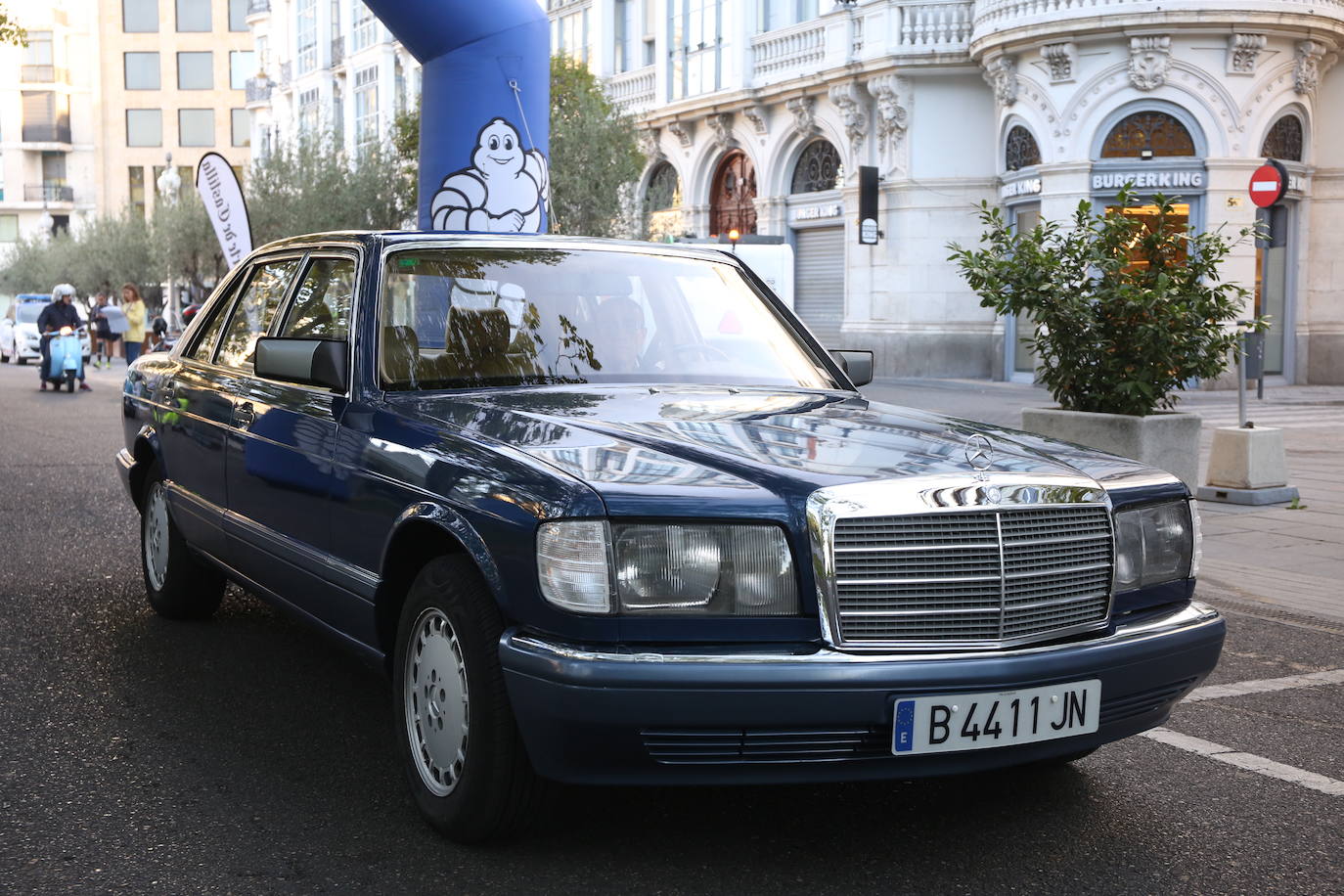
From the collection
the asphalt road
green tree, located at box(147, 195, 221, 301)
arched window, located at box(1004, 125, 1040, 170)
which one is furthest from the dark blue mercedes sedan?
green tree, located at box(147, 195, 221, 301)

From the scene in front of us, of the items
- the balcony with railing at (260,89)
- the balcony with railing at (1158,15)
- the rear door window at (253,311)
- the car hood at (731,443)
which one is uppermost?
the balcony with railing at (260,89)

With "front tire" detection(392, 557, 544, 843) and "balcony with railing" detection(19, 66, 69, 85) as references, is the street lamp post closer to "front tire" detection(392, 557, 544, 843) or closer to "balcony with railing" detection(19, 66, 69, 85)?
"balcony with railing" detection(19, 66, 69, 85)

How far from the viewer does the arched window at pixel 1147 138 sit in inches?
995

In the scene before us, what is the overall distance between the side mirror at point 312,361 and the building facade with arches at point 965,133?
17.4 metres

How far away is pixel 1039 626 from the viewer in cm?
361

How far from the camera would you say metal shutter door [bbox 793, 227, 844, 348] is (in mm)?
31625

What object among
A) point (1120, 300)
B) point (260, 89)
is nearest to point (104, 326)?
point (1120, 300)

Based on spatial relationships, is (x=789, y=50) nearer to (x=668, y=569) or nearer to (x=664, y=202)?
(x=664, y=202)

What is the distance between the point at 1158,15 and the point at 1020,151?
3.57 meters

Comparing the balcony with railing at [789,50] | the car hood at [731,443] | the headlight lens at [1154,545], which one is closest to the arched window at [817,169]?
the balcony with railing at [789,50]

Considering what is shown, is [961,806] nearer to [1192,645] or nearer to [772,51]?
[1192,645]

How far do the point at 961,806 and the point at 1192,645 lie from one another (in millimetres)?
736

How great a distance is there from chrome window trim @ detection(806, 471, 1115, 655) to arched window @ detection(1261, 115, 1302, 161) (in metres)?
24.2

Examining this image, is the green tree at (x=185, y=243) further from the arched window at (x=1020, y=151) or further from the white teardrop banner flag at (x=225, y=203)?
the white teardrop banner flag at (x=225, y=203)
